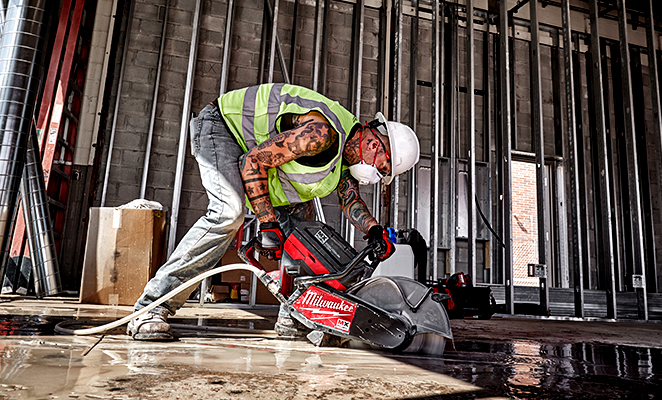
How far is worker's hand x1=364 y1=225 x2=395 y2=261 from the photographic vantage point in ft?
6.09

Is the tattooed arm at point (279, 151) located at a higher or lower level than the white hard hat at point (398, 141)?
lower

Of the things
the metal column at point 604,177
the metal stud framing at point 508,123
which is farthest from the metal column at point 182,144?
the metal column at point 604,177

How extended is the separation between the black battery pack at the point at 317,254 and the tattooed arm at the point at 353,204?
0.56 meters

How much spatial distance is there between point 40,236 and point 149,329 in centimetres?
314

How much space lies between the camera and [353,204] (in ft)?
8.01

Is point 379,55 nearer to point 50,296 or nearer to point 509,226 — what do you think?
point 509,226

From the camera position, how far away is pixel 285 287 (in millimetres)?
1866

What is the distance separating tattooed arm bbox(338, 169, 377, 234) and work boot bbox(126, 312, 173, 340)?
3.53 ft

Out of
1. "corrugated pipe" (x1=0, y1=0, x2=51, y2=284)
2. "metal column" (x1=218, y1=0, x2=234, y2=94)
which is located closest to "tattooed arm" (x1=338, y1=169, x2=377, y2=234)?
"corrugated pipe" (x1=0, y1=0, x2=51, y2=284)

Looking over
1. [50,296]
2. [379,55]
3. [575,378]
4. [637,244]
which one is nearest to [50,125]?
[50,296]

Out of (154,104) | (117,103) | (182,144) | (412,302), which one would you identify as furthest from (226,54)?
(412,302)

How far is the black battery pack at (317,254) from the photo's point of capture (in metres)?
1.75

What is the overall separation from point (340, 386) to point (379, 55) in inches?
233

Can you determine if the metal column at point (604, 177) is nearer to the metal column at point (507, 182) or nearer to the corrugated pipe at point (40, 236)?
the metal column at point (507, 182)
